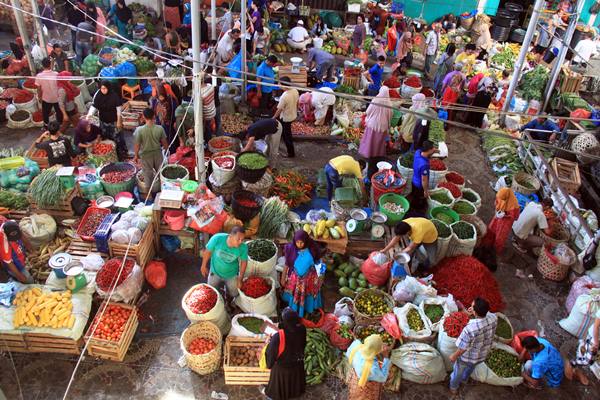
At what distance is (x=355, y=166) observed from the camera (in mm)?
8102

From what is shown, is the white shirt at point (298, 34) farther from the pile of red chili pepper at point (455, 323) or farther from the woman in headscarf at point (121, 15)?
the pile of red chili pepper at point (455, 323)

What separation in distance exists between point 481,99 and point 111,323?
356 inches

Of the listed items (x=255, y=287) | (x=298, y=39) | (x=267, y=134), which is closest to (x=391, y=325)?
(x=255, y=287)

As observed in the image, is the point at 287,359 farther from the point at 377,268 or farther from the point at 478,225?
the point at 478,225

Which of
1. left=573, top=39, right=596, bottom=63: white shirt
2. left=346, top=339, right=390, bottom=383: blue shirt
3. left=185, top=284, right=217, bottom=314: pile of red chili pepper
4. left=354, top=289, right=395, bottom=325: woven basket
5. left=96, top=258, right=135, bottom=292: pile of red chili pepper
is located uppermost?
left=573, top=39, right=596, bottom=63: white shirt

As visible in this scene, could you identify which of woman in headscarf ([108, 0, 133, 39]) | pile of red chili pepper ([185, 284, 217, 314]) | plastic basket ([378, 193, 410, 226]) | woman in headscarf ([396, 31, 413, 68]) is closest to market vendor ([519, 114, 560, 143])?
plastic basket ([378, 193, 410, 226])

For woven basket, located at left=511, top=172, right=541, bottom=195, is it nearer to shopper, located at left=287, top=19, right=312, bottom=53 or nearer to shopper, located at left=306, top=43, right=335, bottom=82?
shopper, located at left=306, top=43, right=335, bottom=82

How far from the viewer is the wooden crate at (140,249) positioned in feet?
21.4

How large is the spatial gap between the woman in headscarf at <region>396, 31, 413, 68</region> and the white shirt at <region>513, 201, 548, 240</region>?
7471 millimetres

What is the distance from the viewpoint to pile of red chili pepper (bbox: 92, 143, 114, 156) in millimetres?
8532

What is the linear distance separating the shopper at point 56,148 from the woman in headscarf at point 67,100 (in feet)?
5.18

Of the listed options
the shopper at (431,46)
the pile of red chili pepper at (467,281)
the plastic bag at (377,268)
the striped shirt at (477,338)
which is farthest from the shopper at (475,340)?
the shopper at (431,46)

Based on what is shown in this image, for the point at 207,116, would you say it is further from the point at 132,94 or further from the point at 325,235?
the point at 325,235

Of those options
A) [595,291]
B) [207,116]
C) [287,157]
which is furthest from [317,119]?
[595,291]
